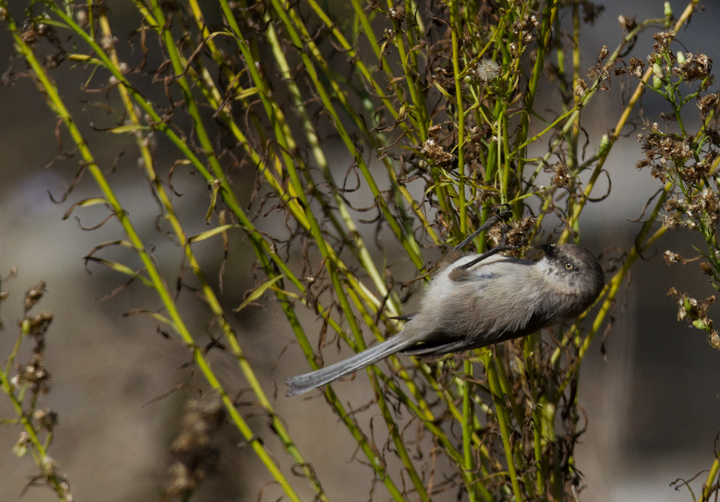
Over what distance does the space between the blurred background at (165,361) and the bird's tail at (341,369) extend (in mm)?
766

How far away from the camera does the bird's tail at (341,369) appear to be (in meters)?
0.59

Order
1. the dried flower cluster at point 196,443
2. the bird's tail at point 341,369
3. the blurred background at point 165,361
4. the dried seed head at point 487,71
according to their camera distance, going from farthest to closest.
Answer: the blurred background at point 165,361 < the dried flower cluster at point 196,443 < the bird's tail at point 341,369 < the dried seed head at point 487,71

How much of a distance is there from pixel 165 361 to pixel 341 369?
1.00 meters

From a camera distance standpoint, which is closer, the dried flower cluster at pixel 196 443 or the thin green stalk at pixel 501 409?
the thin green stalk at pixel 501 409

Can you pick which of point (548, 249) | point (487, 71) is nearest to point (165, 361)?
point (548, 249)

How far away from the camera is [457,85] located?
0.47 m

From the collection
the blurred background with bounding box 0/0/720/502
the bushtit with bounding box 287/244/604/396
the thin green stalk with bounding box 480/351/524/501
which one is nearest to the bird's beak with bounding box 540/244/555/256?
the bushtit with bounding box 287/244/604/396

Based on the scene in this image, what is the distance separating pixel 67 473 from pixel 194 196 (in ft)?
2.60

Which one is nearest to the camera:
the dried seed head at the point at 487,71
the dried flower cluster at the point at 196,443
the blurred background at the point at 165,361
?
the dried seed head at the point at 487,71

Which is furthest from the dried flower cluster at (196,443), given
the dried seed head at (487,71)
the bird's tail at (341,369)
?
the dried seed head at (487,71)

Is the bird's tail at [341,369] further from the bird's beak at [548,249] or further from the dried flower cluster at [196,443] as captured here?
the dried flower cluster at [196,443]

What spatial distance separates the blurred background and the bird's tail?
766mm

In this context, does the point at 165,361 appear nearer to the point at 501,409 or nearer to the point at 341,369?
the point at 341,369

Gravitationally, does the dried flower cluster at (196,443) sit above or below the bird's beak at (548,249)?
below
